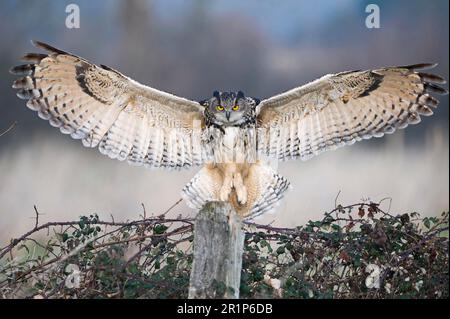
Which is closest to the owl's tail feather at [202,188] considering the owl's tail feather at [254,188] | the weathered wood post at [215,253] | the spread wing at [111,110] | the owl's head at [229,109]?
the owl's tail feather at [254,188]

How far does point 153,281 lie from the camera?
→ 4328 mm

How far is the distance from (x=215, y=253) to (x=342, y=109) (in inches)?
74.4

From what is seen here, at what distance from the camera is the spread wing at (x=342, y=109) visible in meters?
5.34

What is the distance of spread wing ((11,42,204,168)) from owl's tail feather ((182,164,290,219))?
17cm

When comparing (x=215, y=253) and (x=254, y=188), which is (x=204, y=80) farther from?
(x=215, y=253)

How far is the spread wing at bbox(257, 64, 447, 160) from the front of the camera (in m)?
5.34

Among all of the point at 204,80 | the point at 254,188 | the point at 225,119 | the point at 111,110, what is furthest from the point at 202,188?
the point at 204,80

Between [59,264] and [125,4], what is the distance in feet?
19.0

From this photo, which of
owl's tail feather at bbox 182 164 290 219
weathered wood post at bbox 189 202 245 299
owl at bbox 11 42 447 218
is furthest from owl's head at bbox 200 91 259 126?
weathered wood post at bbox 189 202 245 299

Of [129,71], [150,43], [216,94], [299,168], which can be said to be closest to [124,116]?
[216,94]

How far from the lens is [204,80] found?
30.5 feet

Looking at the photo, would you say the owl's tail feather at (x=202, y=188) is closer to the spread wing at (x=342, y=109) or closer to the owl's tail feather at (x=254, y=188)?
the owl's tail feather at (x=254, y=188)
